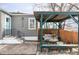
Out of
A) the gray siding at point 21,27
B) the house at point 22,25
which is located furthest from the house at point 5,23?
the gray siding at point 21,27

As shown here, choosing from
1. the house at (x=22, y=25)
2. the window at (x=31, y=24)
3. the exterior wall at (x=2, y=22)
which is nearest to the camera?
the exterior wall at (x=2, y=22)

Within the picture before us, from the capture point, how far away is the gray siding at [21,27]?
15503 millimetres

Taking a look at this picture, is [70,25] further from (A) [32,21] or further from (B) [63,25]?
(A) [32,21]

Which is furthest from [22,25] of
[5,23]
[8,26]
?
[5,23]

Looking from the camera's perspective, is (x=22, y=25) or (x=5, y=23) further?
(x=22, y=25)

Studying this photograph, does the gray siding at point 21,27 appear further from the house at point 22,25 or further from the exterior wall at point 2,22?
the exterior wall at point 2,22

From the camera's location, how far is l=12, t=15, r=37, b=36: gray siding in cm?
1550

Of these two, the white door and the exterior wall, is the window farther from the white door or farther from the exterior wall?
the exterior wall

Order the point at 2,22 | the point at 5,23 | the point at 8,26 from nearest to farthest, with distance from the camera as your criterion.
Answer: the point at 2,22
the point at 5,23
the point at 8,26

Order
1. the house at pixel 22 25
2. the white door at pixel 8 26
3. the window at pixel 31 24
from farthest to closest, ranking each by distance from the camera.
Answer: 1. the window at pixel 31 24
2. the house at pixel 22 25
3. the white door at pixel 8 26

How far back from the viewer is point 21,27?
1570 centimetres

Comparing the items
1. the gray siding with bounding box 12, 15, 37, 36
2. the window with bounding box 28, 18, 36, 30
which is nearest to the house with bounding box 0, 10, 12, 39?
the gray siding with bounding box 12, 15, 37, 36

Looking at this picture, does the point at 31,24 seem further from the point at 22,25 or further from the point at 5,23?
the point at 5,23
